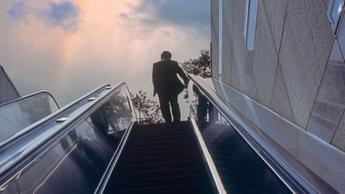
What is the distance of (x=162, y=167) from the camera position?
5934 millimetres

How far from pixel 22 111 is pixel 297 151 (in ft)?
18.4

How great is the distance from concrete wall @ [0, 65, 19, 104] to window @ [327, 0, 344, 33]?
1206 cm

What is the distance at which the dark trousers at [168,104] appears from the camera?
9.65 meters

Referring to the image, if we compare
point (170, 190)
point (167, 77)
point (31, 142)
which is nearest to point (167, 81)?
point (167, 77)

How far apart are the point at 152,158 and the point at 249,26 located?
13.4 feet

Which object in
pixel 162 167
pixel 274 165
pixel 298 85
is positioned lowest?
pixel 162 167

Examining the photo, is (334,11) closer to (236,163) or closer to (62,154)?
(236,163)

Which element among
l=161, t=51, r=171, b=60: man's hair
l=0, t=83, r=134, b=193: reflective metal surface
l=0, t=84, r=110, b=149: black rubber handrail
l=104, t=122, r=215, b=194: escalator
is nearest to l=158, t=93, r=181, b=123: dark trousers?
l=161, t=51, r=171, b=60: man's hair

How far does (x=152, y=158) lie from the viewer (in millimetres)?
6184

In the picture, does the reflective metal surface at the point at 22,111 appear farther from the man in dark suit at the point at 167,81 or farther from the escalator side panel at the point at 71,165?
the escalator side panel at the point at 71,165

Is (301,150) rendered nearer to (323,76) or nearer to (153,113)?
(323,76)

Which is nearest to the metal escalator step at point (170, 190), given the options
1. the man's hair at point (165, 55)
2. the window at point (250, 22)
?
the window at point (250, 22)

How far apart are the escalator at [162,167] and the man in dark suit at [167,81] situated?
2.11 meters

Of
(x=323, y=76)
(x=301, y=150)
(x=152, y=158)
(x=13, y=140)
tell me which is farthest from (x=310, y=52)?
(x=13, y=140)
